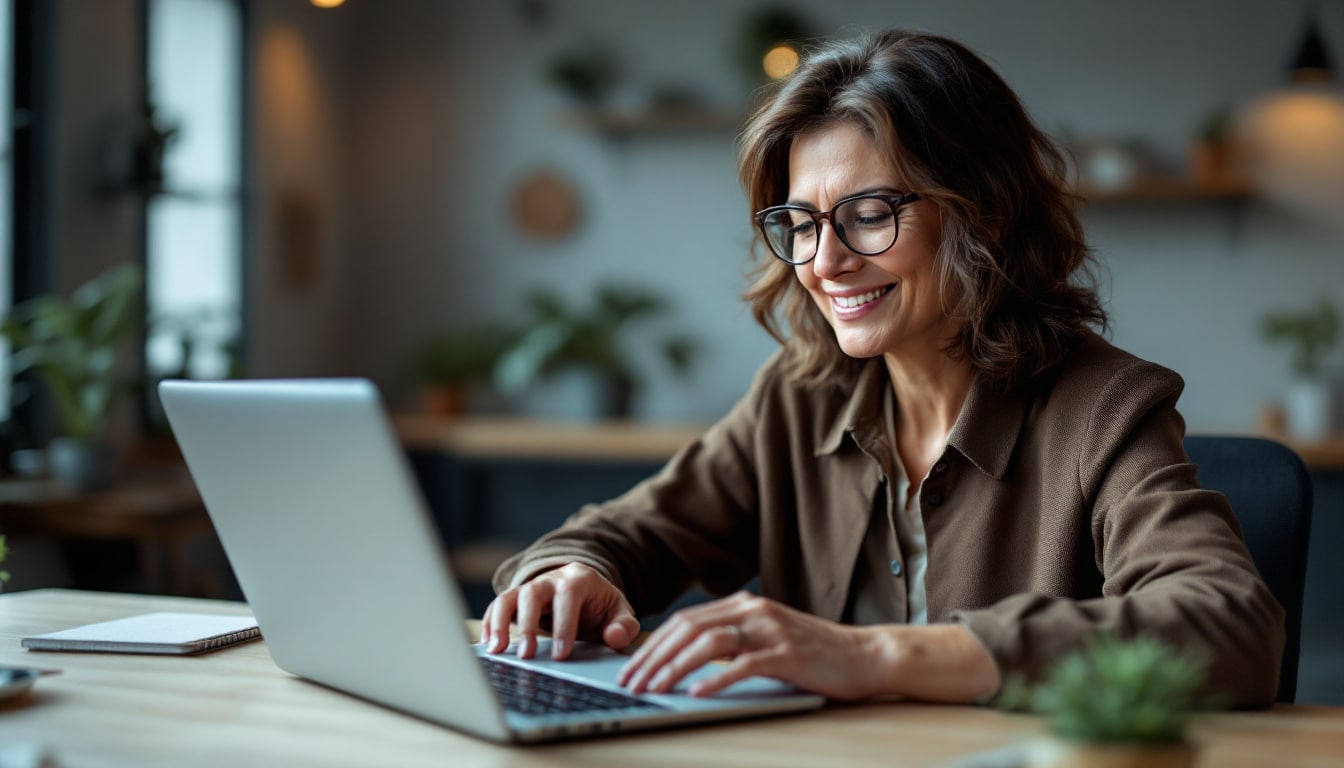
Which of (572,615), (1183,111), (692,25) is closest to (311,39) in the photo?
(692,25)

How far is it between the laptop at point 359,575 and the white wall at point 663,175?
4308 mm

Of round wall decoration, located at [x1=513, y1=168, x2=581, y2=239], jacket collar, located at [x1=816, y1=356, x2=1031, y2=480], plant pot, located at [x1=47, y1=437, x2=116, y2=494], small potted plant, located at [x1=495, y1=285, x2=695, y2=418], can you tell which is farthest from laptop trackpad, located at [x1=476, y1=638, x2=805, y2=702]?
round wall decoration, located at [x1=513, y1=168, x2=581, y2=239]

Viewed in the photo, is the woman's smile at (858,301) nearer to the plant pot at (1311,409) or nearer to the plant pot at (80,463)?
the plant pot at (80,463)

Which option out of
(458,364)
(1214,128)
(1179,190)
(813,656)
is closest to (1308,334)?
(1179,190)

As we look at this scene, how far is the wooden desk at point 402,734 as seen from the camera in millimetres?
1001

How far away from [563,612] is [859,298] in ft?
1.84

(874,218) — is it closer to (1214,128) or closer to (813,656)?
(813,656)

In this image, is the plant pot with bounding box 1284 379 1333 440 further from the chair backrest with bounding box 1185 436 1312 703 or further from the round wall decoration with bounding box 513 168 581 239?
the chair backrest with bounding box 1185 436 1312 703

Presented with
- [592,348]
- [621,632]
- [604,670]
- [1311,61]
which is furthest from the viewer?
[592,348]

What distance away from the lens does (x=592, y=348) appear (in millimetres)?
5320

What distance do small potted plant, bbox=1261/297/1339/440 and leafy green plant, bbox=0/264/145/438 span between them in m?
4.03

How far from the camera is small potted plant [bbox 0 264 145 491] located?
11.8ft

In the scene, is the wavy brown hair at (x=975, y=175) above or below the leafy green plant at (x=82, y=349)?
above

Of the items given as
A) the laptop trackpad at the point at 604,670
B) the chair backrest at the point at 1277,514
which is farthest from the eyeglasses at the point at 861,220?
the laptop trackpad at the point at 604,670
